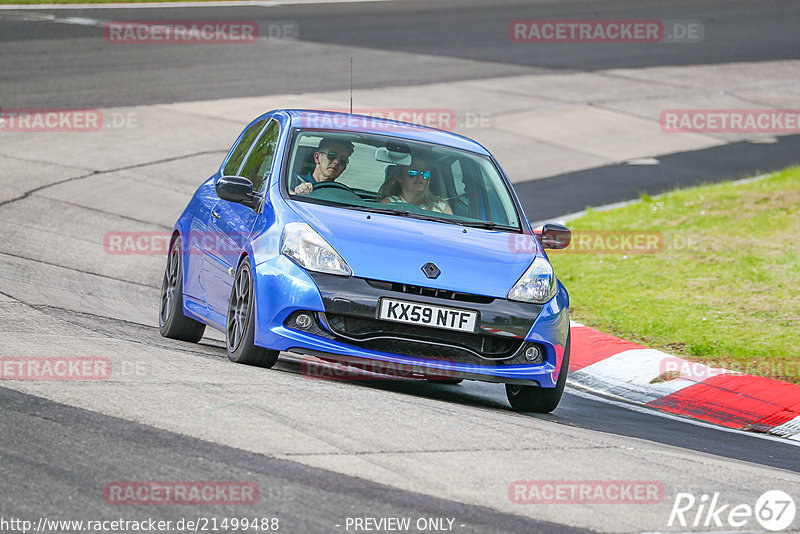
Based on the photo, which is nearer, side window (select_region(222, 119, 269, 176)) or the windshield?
the windshield

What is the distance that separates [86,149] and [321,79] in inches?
279

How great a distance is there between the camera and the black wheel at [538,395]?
7648mm

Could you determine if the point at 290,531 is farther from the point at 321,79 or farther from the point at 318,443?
the point at 321,79

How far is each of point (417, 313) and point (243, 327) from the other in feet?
3.64

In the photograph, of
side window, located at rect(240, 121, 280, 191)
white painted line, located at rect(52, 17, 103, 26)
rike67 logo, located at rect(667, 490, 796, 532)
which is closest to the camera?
rike67 logo, located at rect(667, 490, 796, 532)

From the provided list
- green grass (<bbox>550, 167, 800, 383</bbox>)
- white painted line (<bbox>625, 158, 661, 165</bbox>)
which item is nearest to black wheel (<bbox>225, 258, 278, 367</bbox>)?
green grass (<bbox>550, 167, 800, 383</bbox>)

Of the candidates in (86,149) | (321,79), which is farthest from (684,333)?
(321,79)

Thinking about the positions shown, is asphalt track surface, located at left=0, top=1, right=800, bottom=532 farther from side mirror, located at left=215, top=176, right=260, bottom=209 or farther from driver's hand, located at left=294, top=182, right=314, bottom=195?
driver's hand, located at left=294, top=182, right=314, bottom=195

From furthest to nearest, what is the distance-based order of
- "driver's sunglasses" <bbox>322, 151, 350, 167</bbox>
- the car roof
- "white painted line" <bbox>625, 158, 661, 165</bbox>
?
"white painted line" <bbox>625, 158, 661, 165</bbox> < the car roof < "driver's sunglasses" <bbox>322, 151, 350, 167</bbox>

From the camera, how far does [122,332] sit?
8.48m

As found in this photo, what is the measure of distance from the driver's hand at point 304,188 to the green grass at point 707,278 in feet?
11.8

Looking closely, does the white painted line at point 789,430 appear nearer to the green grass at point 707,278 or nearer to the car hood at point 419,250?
the green grass at point 707,278

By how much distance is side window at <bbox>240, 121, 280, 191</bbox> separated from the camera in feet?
A: 27.1

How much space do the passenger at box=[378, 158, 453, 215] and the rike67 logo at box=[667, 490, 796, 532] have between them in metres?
3.10
